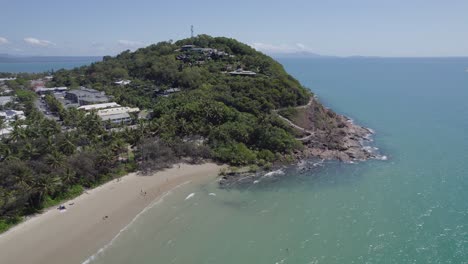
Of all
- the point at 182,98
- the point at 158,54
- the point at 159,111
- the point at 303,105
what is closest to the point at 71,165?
the point at 159,111

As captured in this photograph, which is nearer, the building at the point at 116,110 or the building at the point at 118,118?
the building at the point at 118,118

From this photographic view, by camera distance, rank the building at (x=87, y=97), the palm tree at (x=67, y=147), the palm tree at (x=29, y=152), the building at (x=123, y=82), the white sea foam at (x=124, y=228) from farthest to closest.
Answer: the building at (x=123, y=82) < the building at (x=87, y=97) < the palm tree at (x=67, y=147) < the palm tree at (x=29, y=152) < the white sea foam at (x=124, y=228)

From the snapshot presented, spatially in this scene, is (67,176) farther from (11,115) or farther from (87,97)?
(87,97)

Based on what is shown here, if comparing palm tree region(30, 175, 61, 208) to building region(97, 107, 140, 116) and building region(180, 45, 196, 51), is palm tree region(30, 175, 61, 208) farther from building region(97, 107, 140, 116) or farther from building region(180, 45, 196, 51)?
building region(180, 45, 196, 51)

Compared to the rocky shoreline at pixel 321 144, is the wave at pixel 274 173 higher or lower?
lower

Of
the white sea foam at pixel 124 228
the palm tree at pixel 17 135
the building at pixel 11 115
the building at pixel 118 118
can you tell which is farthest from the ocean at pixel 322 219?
the building at pixel 11 115

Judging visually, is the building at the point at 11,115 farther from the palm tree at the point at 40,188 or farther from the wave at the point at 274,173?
the wave at the point at 274,173
